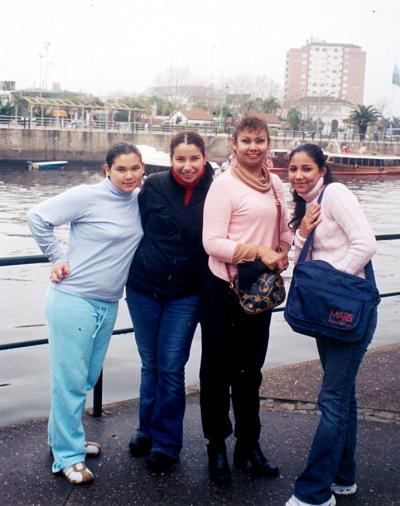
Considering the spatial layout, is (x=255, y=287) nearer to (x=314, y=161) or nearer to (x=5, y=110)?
(x=314, y=161)

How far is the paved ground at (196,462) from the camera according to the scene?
2980mm

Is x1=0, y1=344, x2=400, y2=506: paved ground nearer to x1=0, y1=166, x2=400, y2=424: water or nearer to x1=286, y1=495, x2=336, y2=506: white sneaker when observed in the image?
x1=286, y1=495, x2=336, y2=506: white sneaker

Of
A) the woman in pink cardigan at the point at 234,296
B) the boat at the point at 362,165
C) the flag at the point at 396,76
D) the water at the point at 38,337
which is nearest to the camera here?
the woman in pink cardigan at the point at 234,296

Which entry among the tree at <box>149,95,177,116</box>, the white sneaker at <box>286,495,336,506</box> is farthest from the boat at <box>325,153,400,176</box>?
the white sneaker at <box>286,495,336,506</box>

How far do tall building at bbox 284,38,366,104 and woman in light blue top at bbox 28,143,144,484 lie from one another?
188 m

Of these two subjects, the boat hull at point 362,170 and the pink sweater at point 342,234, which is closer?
the pink sweater at point 342,234

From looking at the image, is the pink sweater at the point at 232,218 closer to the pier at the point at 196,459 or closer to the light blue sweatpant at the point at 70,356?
the light blue sweatpant at the point at 70,356

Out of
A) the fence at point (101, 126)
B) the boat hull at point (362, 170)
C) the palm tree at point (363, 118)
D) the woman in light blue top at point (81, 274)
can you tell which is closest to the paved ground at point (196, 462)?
the woman in light blue top at point (81, 274)

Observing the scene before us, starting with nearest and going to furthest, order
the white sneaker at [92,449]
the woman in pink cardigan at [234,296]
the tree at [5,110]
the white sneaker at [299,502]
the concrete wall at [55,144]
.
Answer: the white sneaker at [299,502], the woman in pink cardigan at [234,296], the white sneaker at [92,449], the concrete wall at [55,144], the tree at [5,110]

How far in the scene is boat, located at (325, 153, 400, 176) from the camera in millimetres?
48906

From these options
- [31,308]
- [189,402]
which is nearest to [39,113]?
[31,308]

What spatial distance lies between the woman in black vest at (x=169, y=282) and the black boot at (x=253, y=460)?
294mm

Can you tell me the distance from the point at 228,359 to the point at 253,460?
0.52 meters

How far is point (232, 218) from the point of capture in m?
3.03
